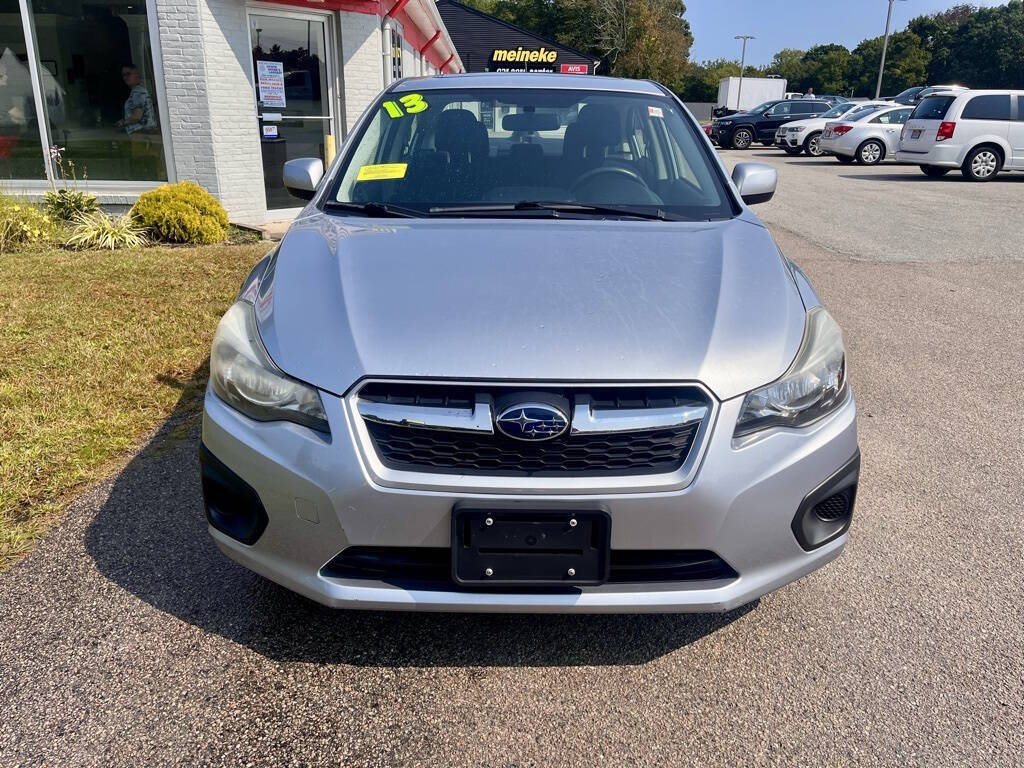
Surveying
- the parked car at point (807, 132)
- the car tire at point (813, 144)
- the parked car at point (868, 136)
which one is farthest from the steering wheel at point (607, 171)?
the car tire at point (813, 144)

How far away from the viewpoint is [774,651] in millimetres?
2406

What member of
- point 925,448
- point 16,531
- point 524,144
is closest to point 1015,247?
point 925,448

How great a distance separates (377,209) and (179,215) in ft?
19.7

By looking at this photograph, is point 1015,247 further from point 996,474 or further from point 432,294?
point 432,294

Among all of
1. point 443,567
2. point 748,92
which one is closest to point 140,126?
point 443,567

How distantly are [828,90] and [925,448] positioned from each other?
87730 mm

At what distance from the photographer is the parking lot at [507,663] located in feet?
6.69

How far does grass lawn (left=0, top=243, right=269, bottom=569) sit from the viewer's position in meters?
3.37

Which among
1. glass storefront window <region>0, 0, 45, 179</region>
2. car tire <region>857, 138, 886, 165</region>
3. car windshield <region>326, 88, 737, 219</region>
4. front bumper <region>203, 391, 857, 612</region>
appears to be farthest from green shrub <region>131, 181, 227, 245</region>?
car tire <region>857, 138, 886, 165</region>

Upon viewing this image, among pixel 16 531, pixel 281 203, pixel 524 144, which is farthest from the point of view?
pixel 281 203

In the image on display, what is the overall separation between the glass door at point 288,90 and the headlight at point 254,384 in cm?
799

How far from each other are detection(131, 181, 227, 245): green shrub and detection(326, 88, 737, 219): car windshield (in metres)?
5.26

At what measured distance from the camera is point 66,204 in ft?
27.5

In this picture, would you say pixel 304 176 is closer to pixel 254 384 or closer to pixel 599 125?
pixel 599 125
